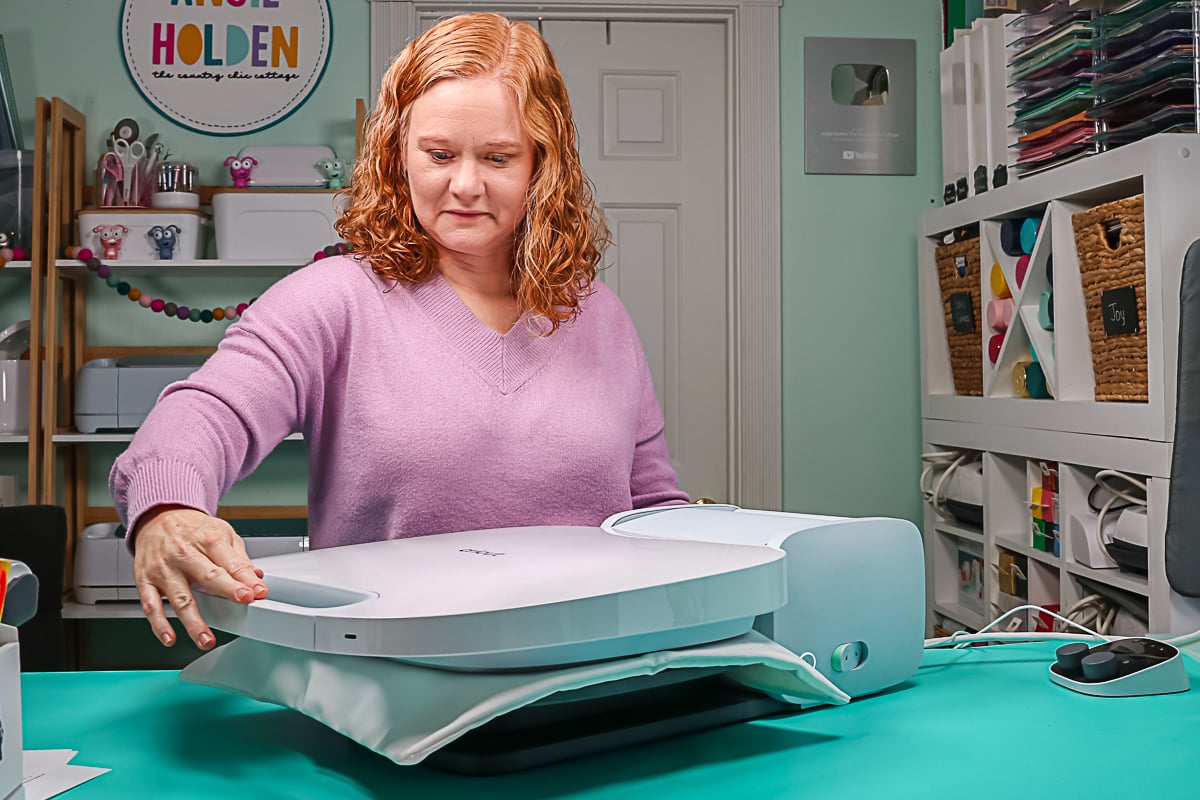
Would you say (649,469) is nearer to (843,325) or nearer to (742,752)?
(742,752)

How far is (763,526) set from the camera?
31.1 inches

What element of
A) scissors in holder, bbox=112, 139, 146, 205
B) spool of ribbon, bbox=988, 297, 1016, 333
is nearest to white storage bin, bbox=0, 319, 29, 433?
scissors in holder, bbox=112, 139, 146, 205

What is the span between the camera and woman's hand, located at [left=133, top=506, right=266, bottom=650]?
0.65 metres

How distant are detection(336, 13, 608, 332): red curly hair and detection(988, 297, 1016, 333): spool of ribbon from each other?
1.50 meters

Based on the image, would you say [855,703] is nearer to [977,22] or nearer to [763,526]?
[763,526]

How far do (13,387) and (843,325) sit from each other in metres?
2.18

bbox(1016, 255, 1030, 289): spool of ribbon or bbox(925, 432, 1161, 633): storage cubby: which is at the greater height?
bbox(1016, 255, 1030, 289): spool of ribbon

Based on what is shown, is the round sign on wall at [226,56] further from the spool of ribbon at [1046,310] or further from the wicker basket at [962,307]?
the spool of ribbon at [1046,310]

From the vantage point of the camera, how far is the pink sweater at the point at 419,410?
0.97 metres

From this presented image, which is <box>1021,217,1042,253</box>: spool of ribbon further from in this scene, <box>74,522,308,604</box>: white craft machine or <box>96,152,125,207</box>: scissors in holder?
<box>96,152,125,207</box>: scissors in holder

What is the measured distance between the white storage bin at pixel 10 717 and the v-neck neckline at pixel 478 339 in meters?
0.52

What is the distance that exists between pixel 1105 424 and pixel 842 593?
1.35m

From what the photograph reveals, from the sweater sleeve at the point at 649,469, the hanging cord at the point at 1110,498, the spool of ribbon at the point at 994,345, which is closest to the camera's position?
the sweater sleeve at the point at 649,469

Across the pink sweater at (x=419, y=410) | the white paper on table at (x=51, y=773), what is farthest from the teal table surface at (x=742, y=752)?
the pink sweater at (x=419, y=410)
